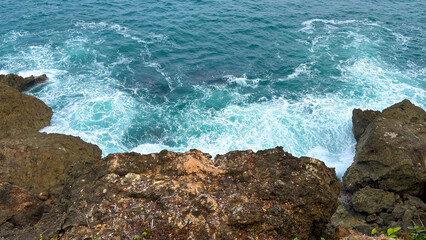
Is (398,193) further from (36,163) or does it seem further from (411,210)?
(36,163)

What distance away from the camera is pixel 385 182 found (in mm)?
13664

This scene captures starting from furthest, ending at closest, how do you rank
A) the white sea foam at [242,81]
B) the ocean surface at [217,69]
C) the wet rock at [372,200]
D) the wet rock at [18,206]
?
the white sea foam at [242,81] < the ocean surface at [217,69] < the wet rock at [372,200] < the wet rock at [18,206]

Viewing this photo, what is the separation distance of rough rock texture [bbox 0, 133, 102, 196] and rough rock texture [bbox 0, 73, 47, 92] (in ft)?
32.4

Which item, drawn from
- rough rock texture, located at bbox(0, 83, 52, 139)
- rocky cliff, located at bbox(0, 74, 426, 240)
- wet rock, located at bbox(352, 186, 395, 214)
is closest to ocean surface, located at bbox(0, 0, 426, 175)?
rough rock texture, located at bbox(0, 83, 52, 139)

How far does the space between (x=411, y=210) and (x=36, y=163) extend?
1711 cm

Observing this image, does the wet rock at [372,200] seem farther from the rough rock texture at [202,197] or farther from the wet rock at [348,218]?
the rough rock texture at [202,197]

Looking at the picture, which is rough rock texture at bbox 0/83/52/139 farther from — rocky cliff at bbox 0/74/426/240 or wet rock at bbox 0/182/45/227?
wet rock at bbox 0/182/45/227

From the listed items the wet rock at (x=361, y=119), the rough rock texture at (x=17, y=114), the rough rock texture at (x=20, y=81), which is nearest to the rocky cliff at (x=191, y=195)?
the rough rock texture at (x=17, y=114)

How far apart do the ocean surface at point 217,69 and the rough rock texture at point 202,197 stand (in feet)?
28.9

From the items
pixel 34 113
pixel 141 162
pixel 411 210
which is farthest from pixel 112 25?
pixel 411 210

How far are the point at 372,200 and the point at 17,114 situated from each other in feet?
66.1

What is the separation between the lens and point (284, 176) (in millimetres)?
9109

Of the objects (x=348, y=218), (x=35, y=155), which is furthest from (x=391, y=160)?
(x=35, y=155)

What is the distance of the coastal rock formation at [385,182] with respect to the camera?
12961 millimetres
